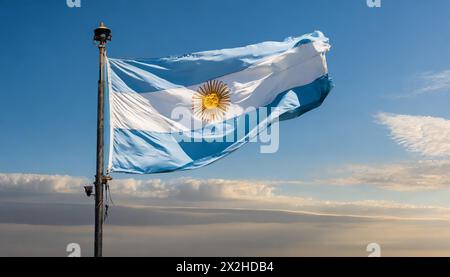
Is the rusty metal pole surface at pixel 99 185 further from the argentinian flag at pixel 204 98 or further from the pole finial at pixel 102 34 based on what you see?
the pole finial at pixel 102 34

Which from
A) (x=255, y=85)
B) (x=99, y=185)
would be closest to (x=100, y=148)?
(x=99, y=185)

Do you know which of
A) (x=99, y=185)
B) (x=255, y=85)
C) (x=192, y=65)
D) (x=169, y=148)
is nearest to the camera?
(x=99, y=185)

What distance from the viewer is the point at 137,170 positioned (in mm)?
17047

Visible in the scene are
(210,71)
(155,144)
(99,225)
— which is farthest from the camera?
(210,71)

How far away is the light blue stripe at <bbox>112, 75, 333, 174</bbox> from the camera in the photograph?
674 inches

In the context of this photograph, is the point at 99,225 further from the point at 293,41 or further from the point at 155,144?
the point at 293,41

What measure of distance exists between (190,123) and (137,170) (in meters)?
2.47

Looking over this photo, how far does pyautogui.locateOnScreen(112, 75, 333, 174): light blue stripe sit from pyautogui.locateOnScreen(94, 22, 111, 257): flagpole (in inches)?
17.8

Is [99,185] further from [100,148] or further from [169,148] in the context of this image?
[169,148]

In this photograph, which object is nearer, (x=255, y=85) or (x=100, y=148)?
(x=100, y=148)

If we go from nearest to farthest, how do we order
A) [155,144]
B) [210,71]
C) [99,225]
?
1. [99,225]
2. [155,144]
3. [210,71]

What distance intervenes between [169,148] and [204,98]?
2213mm

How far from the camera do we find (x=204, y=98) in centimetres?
1898
